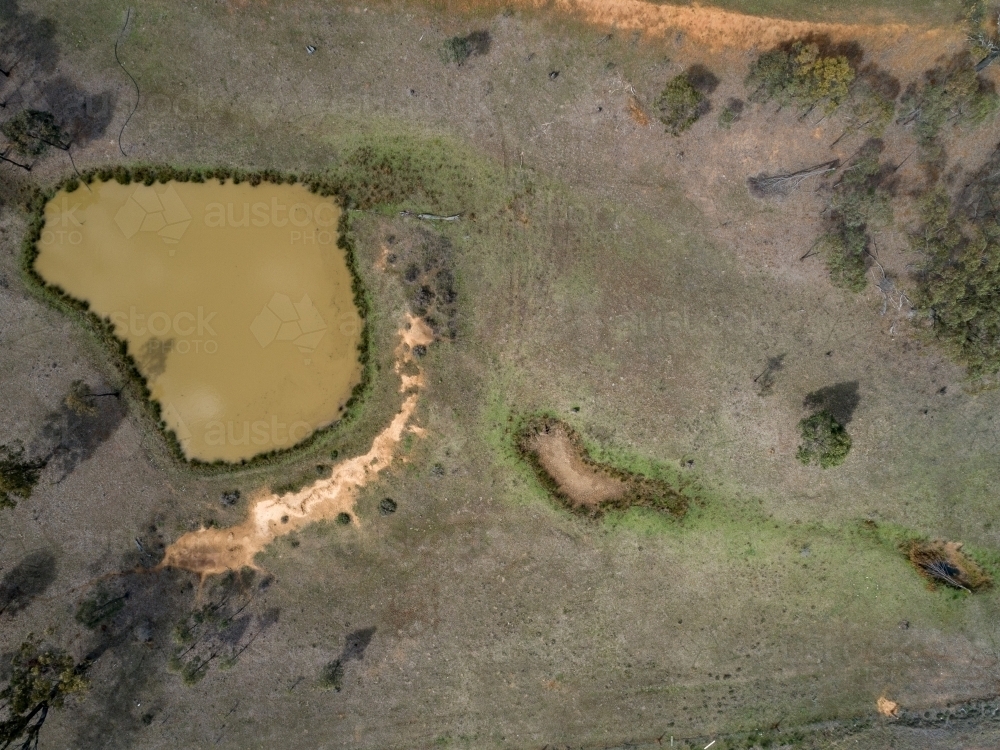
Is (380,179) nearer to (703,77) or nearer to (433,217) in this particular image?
(433,217)

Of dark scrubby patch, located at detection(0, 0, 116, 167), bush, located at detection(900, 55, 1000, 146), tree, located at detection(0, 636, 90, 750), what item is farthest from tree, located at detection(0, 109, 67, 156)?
bush, located at detection(900, 55, 1000, 146)

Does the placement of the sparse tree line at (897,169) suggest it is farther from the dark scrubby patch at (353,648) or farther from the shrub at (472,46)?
the dark scrubby patch at (353,648)

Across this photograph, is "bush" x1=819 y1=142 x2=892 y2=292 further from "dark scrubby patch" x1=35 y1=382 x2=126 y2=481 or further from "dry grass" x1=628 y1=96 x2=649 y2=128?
"dark scrubby patch" x1=35 y1=382 x2=126 y2=481

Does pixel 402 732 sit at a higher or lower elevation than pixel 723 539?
lower

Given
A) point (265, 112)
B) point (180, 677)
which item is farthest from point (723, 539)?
point (265, 112)

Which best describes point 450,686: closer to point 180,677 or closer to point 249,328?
point 180,677

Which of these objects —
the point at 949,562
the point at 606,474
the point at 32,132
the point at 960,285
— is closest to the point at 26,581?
the point at 32,132

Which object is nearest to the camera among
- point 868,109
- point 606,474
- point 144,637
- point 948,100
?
point 948,100
